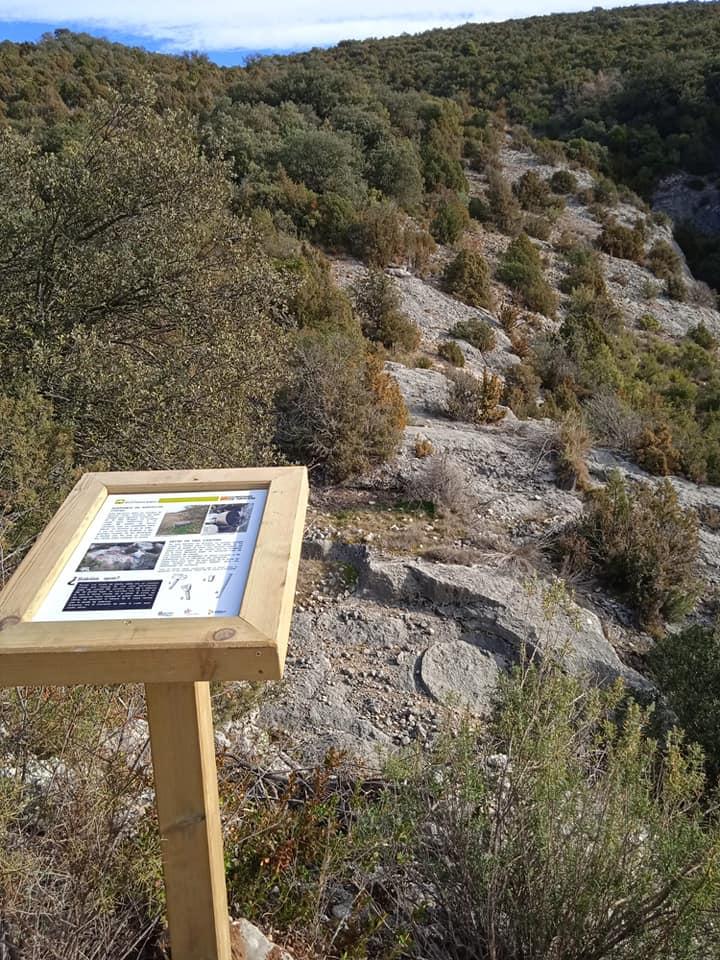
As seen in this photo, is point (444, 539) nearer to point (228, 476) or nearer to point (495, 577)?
point (495, 577)

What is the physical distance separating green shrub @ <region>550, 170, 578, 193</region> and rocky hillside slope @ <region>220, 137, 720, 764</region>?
1441 cm

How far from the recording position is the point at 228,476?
6.76 ft

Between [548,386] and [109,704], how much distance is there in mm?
9992

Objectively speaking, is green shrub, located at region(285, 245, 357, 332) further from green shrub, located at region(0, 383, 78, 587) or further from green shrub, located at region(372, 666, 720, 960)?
green shrub, located at region(372, 666, 720, 960)

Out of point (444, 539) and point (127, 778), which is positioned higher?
point (127, 778)

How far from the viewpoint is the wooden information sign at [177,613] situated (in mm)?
1473

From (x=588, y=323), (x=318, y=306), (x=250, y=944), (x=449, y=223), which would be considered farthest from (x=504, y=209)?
(x=250, y=944)

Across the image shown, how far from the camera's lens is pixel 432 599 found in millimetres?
5484

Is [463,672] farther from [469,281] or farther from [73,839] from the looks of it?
[469,281]

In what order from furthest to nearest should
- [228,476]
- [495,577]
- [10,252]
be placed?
[10,252]
[495,577]
[228,476]


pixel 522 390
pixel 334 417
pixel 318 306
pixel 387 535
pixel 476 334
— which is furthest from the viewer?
pixel 476 334

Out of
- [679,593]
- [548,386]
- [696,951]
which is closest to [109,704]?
[696,951]

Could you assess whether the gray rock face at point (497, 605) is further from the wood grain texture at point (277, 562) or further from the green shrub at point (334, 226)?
the green shrub at point (334, 226)

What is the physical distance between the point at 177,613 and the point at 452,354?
984 centimetres
